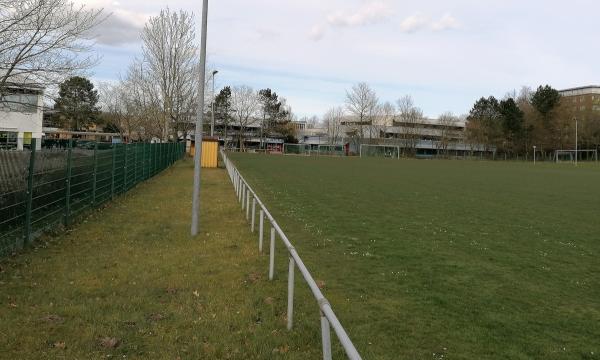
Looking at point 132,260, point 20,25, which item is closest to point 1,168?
point 132,260

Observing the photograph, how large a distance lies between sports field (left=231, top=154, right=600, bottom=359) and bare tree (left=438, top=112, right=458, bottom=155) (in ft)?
328

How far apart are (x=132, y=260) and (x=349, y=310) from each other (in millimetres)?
3510

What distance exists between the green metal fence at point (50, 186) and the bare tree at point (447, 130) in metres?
103

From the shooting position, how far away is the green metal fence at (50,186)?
7688 millimetres

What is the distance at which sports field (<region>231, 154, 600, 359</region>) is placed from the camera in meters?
5.02

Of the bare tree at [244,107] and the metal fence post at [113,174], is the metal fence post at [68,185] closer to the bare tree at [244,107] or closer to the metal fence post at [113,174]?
the metal fence post at [113,174]

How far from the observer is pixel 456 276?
7527mm

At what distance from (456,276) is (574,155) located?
96957 millimetres

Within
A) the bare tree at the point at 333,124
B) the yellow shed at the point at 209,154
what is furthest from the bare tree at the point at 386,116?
the yellow shed at the point at 209,154

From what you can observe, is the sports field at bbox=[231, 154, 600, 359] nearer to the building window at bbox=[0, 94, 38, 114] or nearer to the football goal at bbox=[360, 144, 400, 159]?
the building window at bbox=[0, 94, 38, 114]

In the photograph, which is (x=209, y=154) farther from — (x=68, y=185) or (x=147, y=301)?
(x=147, y=301)

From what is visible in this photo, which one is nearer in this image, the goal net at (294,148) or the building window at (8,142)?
the building window at (8,142)

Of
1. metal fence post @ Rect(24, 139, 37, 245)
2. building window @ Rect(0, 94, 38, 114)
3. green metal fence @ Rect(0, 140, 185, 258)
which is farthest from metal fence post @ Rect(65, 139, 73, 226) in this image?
metal fence post @ Rect(24, 139, 37, 245)

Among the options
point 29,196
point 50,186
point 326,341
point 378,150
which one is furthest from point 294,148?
point 326,341
